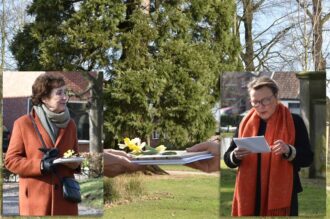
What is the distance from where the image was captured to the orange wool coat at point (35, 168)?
26.5 ft

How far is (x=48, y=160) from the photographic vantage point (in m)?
8.02

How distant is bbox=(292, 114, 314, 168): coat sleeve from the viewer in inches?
324

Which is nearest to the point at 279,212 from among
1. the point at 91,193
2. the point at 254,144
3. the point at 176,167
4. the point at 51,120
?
the point at 254,144

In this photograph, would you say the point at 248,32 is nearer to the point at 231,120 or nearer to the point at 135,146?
the point at 135,146

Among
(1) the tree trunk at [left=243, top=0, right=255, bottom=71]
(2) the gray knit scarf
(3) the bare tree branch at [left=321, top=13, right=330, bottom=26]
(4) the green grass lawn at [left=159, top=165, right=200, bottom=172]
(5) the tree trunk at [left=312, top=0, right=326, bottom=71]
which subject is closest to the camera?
(2) the gray knit scarf

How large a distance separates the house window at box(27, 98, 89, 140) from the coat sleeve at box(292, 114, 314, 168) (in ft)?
8.97

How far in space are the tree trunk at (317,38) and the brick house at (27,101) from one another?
392 inches

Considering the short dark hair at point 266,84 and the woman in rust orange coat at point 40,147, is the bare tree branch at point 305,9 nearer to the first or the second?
the short dark hair at point 266,84

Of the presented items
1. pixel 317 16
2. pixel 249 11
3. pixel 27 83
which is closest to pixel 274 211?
pixel 27 83

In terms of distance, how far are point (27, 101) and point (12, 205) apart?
4.62 feet

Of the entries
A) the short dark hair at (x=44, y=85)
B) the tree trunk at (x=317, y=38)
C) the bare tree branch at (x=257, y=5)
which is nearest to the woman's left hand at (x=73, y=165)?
the short dark hair at (x=44, y=85)

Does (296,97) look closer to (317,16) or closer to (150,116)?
(150,116)

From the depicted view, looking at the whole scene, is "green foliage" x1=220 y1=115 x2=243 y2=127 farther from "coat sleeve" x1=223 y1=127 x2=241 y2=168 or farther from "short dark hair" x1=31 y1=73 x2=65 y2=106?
"short dark hair" x1=31 y1=73 x2=65 y2=106

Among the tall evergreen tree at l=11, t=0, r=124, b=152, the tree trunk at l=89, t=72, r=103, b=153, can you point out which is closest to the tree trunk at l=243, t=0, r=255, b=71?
the tall evergreen tree at l=11, t=0, r=124, b=152
